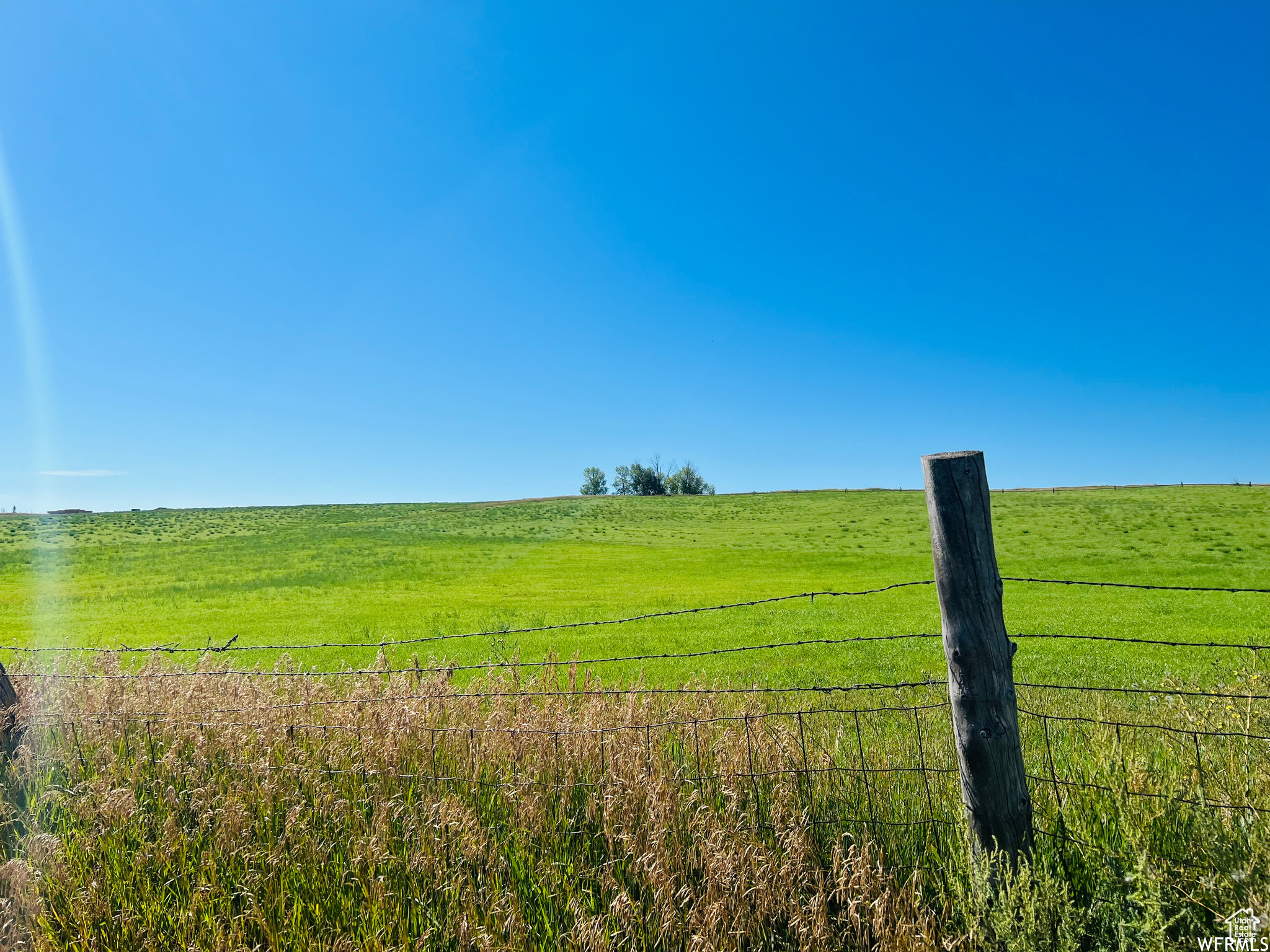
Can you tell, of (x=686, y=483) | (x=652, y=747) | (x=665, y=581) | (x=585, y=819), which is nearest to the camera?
(x=585, y=819)

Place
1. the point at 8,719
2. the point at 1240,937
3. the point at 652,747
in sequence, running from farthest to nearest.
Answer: the point at 8,719, the point at 652,747, the point at 1240,937

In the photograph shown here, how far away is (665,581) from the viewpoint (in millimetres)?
27656

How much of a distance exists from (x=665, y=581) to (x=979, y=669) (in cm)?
2436

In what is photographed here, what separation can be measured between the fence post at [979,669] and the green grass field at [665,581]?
12.6 ft

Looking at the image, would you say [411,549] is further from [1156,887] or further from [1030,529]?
[1156,887]

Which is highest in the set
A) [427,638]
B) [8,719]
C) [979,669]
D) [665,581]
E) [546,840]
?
[979,669]

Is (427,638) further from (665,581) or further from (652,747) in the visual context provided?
(665,581)

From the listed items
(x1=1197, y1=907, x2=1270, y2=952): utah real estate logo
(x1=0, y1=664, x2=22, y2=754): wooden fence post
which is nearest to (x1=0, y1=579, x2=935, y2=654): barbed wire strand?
(x1=0, y1=664, x2=22, y2=754): wooden fence post

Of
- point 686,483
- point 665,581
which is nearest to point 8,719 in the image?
point 665,581

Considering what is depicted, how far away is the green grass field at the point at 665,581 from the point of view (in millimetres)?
14227

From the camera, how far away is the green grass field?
14.2m

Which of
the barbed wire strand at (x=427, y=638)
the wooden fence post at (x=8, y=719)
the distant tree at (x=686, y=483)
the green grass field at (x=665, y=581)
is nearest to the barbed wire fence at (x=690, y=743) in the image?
the wooden fence post at (x=8, y=719)

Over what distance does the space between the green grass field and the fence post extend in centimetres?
384

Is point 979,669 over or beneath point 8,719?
over
